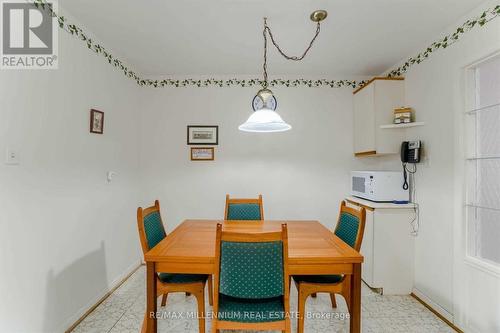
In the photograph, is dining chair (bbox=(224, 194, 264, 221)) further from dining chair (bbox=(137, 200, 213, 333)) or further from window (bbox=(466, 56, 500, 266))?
window (bbox=(466, 56, 500, 266))

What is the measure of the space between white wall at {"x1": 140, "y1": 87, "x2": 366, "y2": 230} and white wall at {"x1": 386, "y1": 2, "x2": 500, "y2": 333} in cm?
99

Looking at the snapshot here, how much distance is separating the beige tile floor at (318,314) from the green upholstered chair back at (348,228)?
2.35ft

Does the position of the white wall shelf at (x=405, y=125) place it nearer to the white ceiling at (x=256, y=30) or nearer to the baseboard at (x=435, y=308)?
the white ceiling at (x=256, y=30)

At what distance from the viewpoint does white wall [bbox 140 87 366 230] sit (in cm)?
334

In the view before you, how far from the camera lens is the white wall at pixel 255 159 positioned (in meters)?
3.34

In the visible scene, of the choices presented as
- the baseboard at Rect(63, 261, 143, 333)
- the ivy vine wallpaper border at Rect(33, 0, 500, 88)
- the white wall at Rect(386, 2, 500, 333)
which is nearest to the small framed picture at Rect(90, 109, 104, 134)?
the ivy vine wallpaper border at Rect(33, 0, 500, 88)

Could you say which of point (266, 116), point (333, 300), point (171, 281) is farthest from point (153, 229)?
point (333, 300)

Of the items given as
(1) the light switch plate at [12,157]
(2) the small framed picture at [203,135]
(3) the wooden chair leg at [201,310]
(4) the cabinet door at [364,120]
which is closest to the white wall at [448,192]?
(4) the cabinet door at [364,120]

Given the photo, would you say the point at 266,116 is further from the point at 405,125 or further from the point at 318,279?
the point at 405,125

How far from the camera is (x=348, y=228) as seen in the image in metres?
2.04

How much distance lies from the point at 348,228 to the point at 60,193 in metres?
2.27

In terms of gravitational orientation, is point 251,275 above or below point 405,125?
below

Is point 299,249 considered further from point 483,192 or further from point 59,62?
point 59,62

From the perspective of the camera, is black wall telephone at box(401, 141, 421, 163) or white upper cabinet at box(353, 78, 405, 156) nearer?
black wall telephone at box(401, 141, 421, 163)
